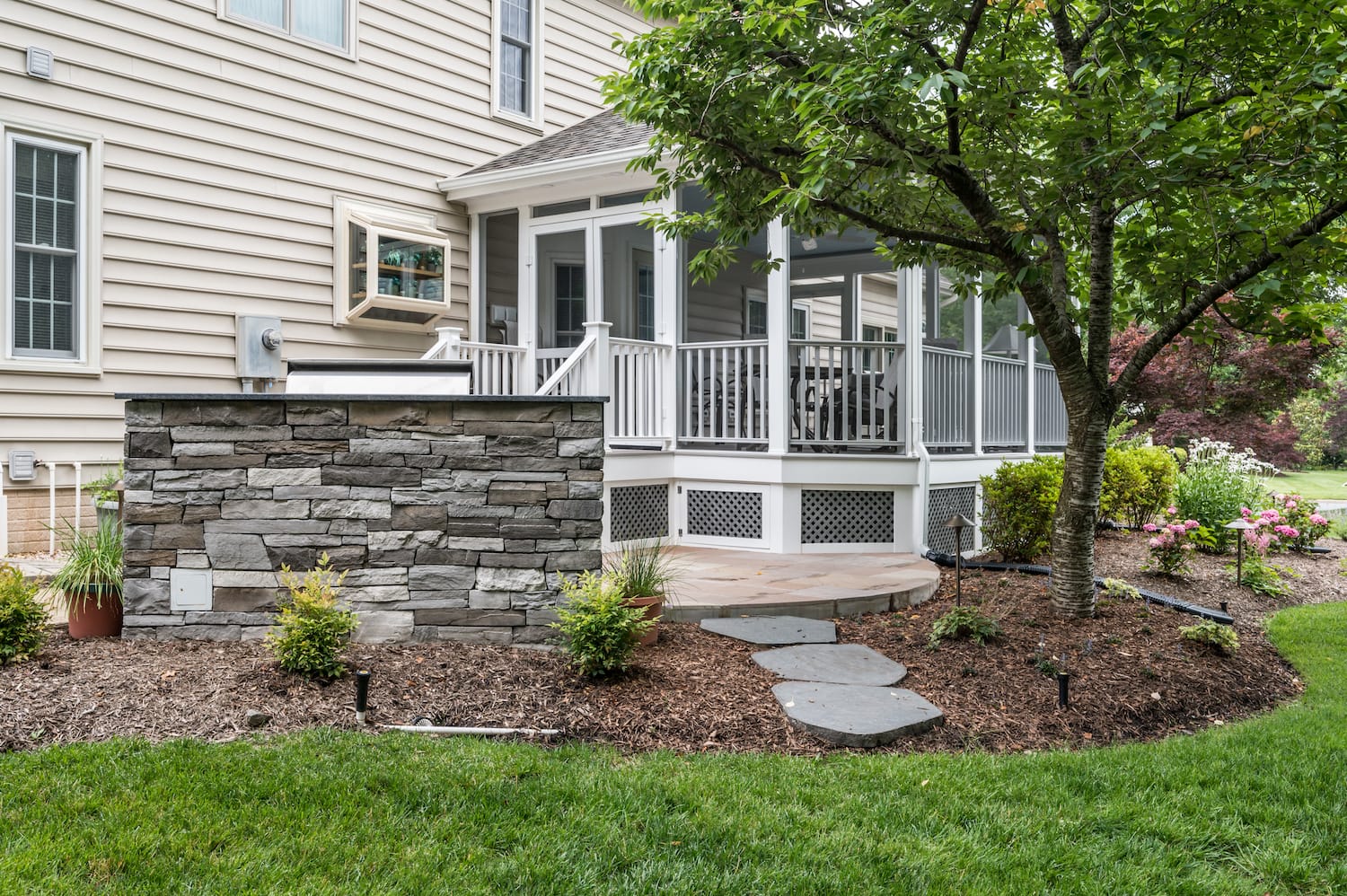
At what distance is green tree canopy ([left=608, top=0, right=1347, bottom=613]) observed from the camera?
402 centimetres

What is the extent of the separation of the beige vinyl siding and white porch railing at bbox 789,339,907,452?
366cm

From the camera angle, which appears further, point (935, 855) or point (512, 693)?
point (512, 693)

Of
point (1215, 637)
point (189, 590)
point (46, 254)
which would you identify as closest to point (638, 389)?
point (189, 590)

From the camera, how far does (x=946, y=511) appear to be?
832 cm

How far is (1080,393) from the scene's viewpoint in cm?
527

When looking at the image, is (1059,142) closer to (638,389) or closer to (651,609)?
(651,609)

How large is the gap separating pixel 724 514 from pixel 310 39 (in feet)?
17.9

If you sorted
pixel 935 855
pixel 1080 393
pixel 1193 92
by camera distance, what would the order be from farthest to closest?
pixel 1080 393 < pixel 1193 92 < pixel 935 855

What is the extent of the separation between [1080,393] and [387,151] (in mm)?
6623

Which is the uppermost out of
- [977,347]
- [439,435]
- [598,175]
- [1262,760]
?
[598,175]

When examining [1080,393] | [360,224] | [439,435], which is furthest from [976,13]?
[360,224]

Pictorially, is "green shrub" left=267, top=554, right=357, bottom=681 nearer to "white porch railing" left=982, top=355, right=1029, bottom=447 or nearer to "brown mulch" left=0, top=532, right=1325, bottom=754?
"brown mulch" left=0, top=532, right=1325, bottom=754

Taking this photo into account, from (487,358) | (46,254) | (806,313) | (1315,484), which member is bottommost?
(1315,484)

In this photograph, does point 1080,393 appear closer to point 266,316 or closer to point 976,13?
point 976,13
